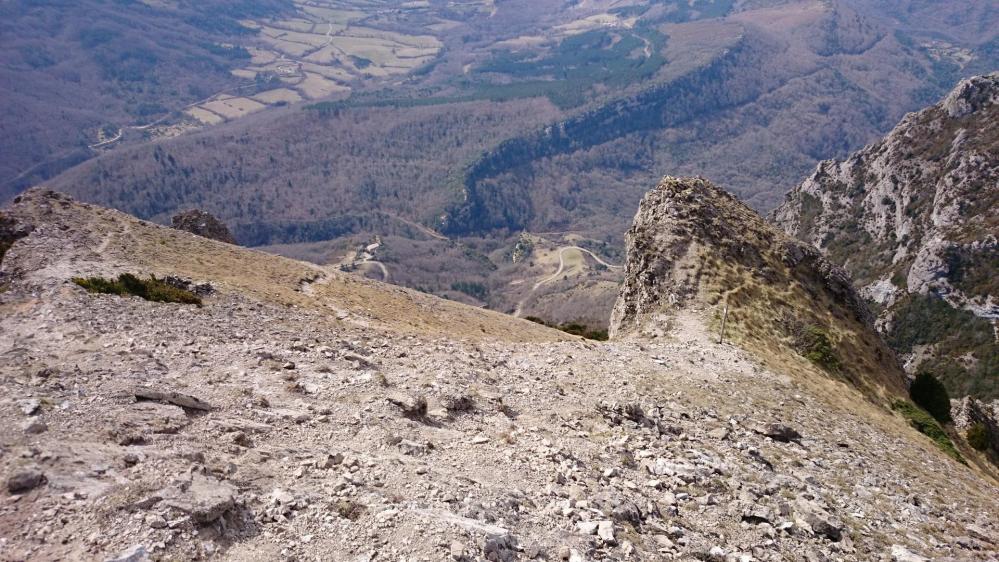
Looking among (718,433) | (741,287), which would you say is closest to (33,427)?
(718,433)

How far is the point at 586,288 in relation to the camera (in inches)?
6708

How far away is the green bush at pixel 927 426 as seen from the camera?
30.6m

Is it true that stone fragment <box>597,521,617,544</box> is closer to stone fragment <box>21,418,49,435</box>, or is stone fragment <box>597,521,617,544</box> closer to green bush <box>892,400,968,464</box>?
stone fragment <box>21,418,49,435</box>

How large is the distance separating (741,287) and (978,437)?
67.1 feet

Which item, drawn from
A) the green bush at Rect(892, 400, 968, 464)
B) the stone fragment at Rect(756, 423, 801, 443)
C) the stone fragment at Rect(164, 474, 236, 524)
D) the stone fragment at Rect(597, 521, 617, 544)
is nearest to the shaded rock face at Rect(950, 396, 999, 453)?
the green bush at Rect(892, 400, 968, 464)

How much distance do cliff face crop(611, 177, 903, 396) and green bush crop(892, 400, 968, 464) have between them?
1843 millimetres

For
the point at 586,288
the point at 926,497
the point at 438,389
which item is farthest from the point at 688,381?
the point at 586,288

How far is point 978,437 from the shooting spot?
40.8 meters

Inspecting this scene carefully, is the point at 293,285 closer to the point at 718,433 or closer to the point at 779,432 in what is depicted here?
the point at 718,433

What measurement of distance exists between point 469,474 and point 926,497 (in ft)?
53.5

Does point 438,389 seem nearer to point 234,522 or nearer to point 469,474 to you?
point 469,474

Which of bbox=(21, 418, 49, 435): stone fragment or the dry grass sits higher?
bbox=(21, 418, 49, 435): stone fragment

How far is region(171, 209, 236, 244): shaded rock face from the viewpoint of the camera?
54781 mm

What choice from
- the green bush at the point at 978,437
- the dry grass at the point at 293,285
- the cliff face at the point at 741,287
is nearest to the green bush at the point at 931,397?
the green bush at the point at 978,437
